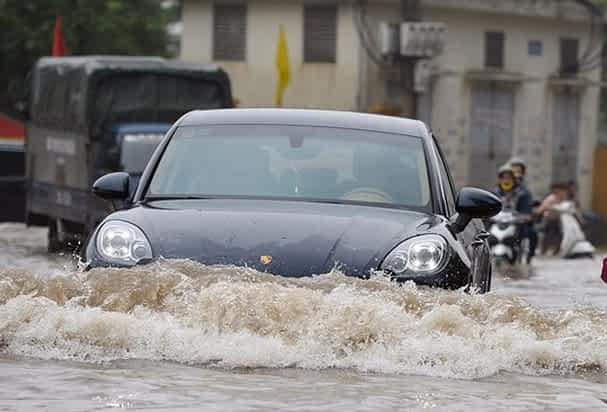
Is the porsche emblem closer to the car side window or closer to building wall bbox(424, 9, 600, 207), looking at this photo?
the car side window

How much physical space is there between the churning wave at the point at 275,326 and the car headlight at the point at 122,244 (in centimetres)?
14

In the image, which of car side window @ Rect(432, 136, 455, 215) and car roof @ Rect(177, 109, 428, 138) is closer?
car side window @ Rect(432, 136, 455, 215)

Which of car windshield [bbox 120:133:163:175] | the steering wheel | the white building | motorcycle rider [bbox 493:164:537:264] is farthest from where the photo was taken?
the white building

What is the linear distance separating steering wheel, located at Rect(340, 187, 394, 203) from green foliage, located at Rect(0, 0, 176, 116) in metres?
39.9

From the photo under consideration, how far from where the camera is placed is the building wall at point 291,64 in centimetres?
4494

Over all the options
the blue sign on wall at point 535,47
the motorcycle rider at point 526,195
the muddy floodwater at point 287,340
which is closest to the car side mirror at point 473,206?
the muddy floodwater at point 287,340

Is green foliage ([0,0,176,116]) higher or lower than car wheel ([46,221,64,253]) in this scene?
higher

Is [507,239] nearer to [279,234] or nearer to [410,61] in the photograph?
[410,61]

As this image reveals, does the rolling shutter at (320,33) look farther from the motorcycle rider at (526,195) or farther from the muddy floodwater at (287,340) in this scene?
the muddy floodwater at (287,340)

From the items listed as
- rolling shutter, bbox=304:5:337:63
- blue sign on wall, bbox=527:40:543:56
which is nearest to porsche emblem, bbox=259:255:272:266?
rolling shutter, bbox=304:5:337:63

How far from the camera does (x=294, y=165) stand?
10133 millimetres

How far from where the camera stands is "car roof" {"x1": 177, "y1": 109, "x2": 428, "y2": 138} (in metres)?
10.5

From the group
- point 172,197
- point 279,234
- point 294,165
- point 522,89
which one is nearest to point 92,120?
point 294,165

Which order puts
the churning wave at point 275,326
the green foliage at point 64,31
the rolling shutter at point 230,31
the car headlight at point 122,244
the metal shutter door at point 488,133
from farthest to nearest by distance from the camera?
the green foliage at point 64,31
the metal shutter door at point 488,133
the rolling shutter at point 230,31
the car headlight at point 122,244
the churning wave at point 275,326
